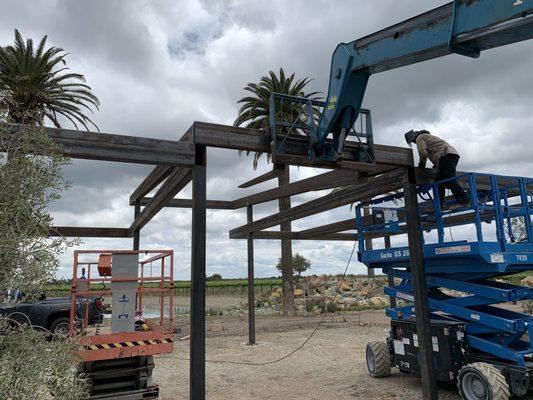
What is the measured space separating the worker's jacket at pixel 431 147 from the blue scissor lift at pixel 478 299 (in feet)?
1.87

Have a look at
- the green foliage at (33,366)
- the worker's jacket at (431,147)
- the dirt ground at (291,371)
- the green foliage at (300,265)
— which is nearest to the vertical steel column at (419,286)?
the worker's jacket at (431,147)

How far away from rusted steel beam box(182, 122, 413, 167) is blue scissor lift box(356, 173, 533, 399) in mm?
1061

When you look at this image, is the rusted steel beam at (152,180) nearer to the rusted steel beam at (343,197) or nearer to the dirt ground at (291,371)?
A: the rusted steel beam at (343,197)

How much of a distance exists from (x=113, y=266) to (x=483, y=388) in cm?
634

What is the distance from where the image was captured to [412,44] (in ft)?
19.3

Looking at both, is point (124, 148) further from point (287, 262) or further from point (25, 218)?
point (287, 262)

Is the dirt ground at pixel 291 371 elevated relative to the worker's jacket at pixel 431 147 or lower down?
lower down

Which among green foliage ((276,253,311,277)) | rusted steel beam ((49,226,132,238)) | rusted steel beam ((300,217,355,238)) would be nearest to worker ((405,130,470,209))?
rusted steel beam ((300,217,355,238))

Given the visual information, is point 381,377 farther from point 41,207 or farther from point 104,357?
point 41,207

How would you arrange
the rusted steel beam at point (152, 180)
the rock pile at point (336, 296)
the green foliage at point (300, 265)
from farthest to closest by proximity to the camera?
the green foliage at point (300, 265) < the rock pile at point (336, 296) < the rusted steel beam at point (152, 180)

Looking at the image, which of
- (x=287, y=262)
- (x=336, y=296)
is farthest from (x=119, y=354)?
(x=336, y=296)

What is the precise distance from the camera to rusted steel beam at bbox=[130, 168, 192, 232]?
716 centimetres

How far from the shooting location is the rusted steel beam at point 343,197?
8.30 m

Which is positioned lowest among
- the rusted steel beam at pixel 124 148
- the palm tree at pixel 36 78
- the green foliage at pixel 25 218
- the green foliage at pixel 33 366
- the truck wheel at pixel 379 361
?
the truck wheel at pixel 379 361
